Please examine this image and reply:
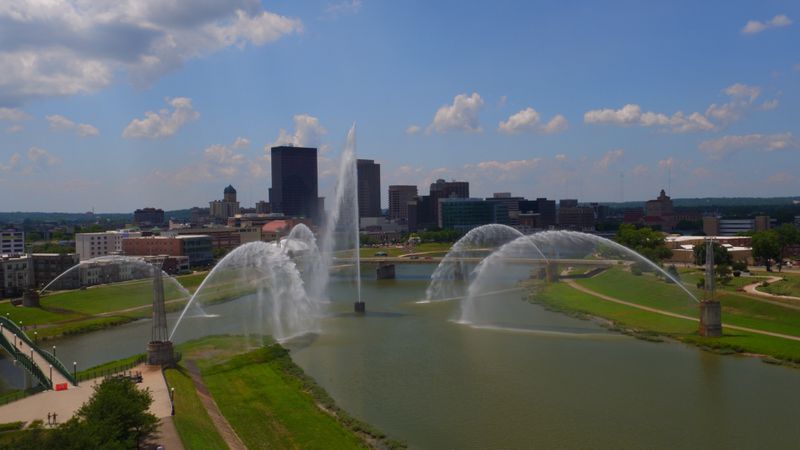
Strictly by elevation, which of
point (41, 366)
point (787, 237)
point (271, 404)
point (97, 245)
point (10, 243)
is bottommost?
point (271, 404)

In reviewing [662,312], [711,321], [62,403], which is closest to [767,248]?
[662,312]

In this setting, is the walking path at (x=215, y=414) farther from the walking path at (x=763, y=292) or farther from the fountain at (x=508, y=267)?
the walking path at (x=763, y=292)

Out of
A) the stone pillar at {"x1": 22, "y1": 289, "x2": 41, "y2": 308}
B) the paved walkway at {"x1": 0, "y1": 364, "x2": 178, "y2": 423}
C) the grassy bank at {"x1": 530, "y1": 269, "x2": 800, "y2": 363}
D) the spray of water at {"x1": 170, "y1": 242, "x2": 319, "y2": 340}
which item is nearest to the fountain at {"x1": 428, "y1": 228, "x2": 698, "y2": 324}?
the grassy bank at {"x1": 530, "y1": 269, "x2": 800, "y2": 363}

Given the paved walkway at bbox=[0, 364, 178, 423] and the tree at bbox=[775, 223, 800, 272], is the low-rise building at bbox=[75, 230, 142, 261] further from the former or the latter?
the tree at bbox=[775, 223, 800, 272]

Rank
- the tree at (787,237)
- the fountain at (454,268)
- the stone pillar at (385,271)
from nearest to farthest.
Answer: the fountain at (454,268)
the tree at (787,237)
the stone pillar at (385,271)

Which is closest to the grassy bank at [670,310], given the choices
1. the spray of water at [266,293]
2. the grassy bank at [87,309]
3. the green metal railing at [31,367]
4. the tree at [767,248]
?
the tree at [767,248]

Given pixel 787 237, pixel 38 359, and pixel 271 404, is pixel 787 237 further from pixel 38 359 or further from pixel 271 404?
pixel 38 359
